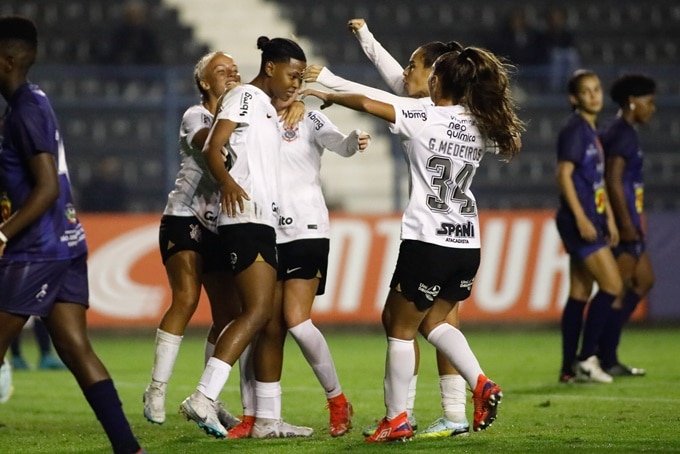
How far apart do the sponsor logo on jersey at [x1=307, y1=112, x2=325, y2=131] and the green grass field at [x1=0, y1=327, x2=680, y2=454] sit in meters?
1.78

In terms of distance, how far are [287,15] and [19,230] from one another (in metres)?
16.2

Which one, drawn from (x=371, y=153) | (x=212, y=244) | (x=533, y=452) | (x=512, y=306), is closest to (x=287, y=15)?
(x=371, y=153)

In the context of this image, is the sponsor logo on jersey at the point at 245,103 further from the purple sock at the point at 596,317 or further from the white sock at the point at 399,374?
the purple sock at the point at 596,317

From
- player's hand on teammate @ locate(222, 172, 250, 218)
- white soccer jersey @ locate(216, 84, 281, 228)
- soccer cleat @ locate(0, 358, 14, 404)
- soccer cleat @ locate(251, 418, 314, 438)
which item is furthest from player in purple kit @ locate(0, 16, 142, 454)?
soccer cleat @ locate(0, 358, 14, 404)

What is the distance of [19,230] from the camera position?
18.6 ft

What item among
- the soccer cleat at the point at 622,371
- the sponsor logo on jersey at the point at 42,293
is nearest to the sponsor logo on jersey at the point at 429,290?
the sponsor logo on jersey at the point at 42,293

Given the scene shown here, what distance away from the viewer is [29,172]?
5.85m

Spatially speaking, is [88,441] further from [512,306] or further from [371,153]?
[371,153]

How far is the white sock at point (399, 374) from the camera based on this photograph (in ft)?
22.4

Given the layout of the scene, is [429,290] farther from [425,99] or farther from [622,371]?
[622,371]

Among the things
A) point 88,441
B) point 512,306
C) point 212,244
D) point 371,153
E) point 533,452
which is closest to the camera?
point 533,452

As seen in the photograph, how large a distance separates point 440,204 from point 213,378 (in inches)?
59.4

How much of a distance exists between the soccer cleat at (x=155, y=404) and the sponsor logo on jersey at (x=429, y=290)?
1710 mm

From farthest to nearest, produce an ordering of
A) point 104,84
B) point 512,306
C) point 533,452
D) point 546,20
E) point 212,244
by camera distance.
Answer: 1. point 546,20
2. point 104,84
3. point 512,306
4. point 212,244
5. point 533,452
